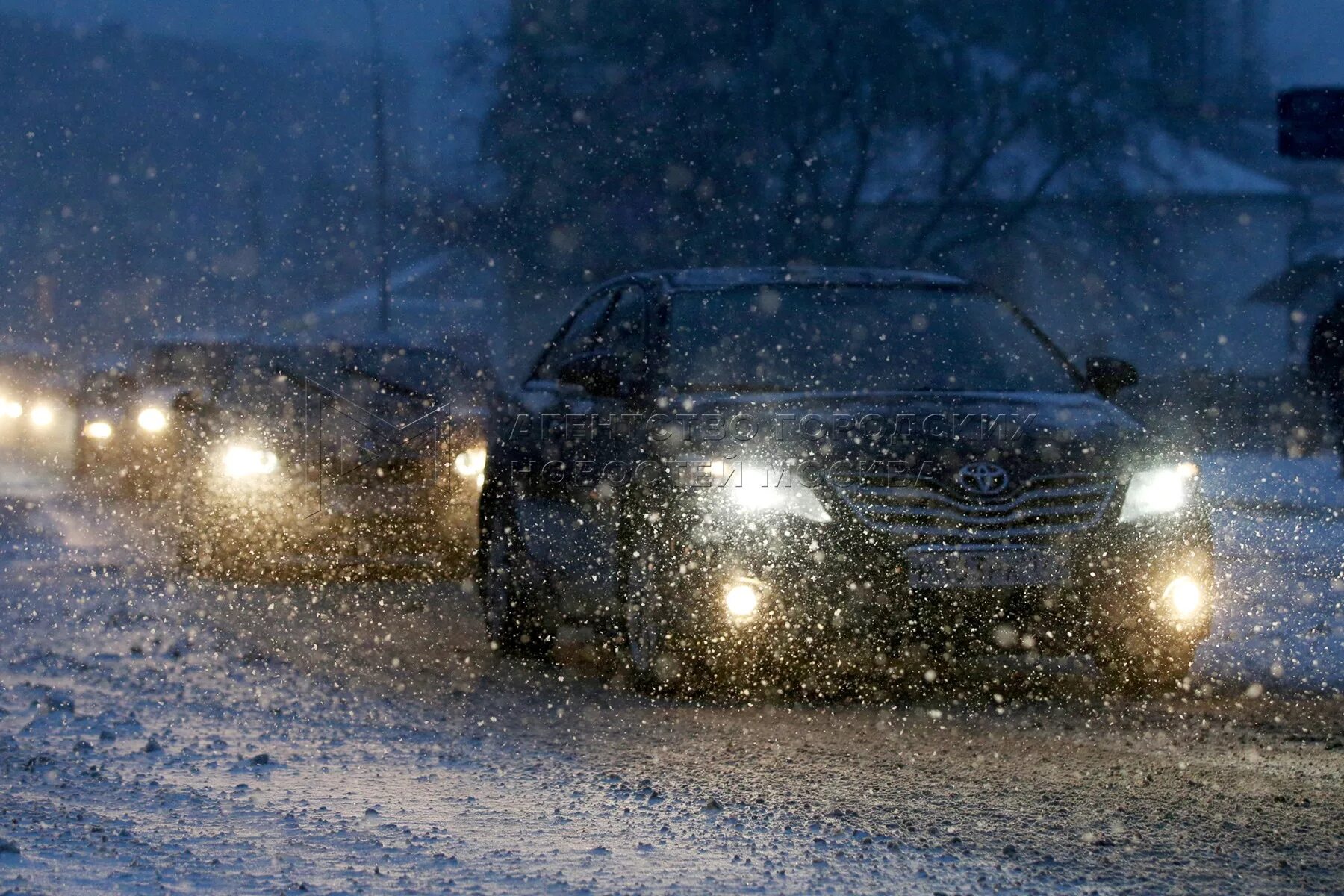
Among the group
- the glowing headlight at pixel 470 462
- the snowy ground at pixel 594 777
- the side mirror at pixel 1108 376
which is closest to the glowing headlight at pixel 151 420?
the glowing headlight at pixel 470 462

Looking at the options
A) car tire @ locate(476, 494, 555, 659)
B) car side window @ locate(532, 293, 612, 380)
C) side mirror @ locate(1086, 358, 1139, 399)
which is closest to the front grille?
side mirror @ locate(1086, 358, 1139, 399)

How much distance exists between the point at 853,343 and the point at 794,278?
50cm

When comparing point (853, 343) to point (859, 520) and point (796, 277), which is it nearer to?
point (796, 277)

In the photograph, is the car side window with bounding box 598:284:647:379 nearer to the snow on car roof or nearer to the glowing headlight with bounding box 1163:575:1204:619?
the snow on car roof

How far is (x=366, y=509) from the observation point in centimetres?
1091

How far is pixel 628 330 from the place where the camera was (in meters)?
8.34

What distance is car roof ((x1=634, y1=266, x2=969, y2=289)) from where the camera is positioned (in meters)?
8.23

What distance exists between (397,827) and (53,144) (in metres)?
81.1

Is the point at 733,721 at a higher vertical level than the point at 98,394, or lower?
higher

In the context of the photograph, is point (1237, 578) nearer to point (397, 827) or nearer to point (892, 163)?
point (397, 827)

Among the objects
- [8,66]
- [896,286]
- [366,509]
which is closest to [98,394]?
[366,509]

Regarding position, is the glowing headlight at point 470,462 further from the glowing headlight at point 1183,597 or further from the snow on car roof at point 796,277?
the glowing headlight at point 1183,597

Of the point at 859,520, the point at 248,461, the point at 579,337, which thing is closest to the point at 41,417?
the point at 248,461

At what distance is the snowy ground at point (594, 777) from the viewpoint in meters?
4.50
